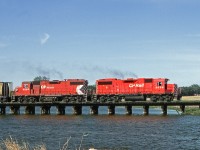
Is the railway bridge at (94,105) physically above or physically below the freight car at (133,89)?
below

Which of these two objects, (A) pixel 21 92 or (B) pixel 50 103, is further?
(A) pixel 21 92

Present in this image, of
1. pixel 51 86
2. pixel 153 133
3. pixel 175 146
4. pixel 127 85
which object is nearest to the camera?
pixel 175 146

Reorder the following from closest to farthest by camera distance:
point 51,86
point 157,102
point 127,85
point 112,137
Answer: point 112,137 < point 157,102 < point 127,85 < point 51,86

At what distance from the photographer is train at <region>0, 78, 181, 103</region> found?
65625 millimetres

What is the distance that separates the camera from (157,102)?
6309 cm

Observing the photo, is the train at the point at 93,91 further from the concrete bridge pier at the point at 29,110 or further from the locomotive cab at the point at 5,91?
the concrete bridge pier at the point at 29,110

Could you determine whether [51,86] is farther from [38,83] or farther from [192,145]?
[192,145]

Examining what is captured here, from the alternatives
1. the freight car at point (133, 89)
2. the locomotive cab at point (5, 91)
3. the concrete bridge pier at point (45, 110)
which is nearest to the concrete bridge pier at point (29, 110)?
the concrete bridge pier at point (45, 110)

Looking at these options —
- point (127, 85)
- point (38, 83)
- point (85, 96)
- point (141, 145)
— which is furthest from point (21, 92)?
point (141, 145)

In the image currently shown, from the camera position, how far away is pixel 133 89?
221 ft

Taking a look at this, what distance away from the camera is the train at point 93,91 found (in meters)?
65.6

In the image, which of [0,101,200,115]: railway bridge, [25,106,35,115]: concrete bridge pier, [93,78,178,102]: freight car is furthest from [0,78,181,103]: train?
[25,106,35,115]: concrete bridge pier

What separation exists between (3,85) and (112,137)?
46676 mm

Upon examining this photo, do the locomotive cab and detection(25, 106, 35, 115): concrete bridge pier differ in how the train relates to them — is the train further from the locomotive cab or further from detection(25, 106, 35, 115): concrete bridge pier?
detection(25, 106, 35, 115): concrete bridge pier
